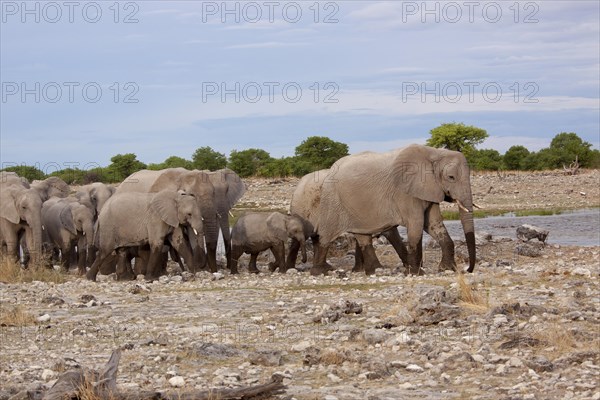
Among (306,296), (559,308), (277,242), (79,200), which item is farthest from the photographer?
(79,200)

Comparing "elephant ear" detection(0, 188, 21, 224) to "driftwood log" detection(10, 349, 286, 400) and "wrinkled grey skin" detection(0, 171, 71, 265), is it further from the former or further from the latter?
"driftwood log" detection(10, 349, 286, 400)

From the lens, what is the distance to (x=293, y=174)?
54.4 metres

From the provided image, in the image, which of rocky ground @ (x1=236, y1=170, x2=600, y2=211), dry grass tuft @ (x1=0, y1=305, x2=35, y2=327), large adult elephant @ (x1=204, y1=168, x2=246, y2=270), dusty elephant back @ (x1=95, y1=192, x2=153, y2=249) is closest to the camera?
dry grass tuft @ (x1=0, y1=305, x2=35, y2=327)

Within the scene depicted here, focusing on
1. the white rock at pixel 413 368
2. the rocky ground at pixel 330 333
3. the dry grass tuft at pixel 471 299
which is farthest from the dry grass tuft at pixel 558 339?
the dry grass tuft at pixel 471 299

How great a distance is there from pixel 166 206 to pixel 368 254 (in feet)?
12.8

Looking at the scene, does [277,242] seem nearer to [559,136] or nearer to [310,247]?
[310,247]

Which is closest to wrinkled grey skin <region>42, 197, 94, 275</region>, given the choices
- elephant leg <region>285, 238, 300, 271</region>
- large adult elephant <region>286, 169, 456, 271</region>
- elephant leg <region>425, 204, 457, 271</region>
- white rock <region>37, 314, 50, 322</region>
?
elephant leg <region>285, 238, 300, 271</region>

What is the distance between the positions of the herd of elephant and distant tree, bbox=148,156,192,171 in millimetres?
34970

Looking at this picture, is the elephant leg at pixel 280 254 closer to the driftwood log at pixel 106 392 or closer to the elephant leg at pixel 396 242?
the elephant leg at pixel 396 242

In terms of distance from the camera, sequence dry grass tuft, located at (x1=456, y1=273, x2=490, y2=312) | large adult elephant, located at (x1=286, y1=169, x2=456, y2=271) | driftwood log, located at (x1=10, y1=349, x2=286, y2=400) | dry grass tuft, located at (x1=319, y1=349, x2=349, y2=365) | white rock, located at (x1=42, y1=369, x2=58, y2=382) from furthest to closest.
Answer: large adult elephant, located at (x1=286, y1=169, x2=456, y2=271) < dry grass tuft, located at (x1=456, y1=273, x2=490, y2=312) < dry grass tuft, located at (x1=319, y1=349, x2=349, y2=365) < white rock, located at (x1=42, y1=369, x2=58, y2=382) < driftwood log, located at (x1=10, y1=349, x2=286, y2=400)

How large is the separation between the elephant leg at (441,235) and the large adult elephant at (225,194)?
4.69 meters

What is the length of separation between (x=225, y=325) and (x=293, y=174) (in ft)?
132

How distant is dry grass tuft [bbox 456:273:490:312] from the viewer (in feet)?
45.4

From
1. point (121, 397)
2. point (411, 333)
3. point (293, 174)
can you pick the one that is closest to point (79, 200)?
point (411, 333)
